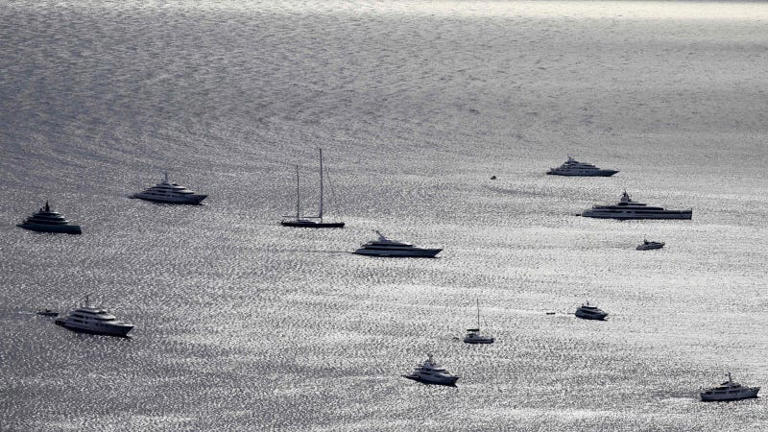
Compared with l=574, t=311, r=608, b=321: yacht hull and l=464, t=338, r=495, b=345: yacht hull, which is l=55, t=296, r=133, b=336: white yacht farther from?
l=574, t=311, r=608, b=321: yacht hull

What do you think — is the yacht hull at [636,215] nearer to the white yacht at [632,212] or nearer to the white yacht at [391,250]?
the white yacht at [632,212]

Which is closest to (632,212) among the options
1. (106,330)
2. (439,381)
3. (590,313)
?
(590,313)

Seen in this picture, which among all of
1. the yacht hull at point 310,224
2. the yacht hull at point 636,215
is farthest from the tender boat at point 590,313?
the yacht hull at point 636,215

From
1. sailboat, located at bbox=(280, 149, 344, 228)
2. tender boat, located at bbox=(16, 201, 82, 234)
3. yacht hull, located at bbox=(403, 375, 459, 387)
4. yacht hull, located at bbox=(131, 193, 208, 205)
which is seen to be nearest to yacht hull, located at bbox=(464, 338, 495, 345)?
yacht hull, located at bbox=(403, 375, 459, 387)

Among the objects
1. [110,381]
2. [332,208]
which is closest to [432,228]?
[332,208]

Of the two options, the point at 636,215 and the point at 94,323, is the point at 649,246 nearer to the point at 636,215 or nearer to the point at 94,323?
A: the point at 636,215
